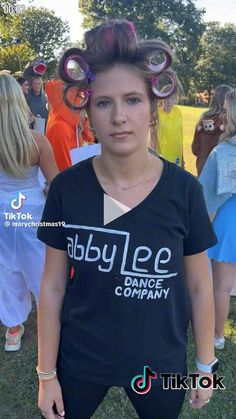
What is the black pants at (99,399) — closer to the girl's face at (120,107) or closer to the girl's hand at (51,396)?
the girl's hand at (51,396)

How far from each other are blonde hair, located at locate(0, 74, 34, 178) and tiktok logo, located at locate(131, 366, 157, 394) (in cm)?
161

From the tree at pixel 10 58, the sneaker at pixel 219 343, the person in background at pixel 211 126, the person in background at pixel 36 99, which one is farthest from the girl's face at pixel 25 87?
the tree at pixel 10 58

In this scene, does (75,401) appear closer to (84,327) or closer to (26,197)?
(84,327)

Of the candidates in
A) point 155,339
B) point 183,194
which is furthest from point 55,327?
point 183,194

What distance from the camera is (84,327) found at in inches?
51.9

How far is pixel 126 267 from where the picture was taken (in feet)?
4.04

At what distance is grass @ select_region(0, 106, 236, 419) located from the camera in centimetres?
232

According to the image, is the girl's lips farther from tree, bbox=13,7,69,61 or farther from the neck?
tree, bbox=13,7,69,61

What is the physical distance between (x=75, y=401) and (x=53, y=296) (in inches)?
15.6

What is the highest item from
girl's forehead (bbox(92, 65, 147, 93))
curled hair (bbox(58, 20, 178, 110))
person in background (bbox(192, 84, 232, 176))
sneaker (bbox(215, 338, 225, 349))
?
curled hair (bbox(58, 20, 178, 110))

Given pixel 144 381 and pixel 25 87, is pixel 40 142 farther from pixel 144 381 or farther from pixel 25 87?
pixel 25 87

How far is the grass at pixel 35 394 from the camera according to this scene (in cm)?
232

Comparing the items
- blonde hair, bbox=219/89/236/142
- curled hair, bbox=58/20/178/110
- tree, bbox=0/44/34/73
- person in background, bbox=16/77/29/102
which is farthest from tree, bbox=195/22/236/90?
curled hair, bbox=58/20/178/110

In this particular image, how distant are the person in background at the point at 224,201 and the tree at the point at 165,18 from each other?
37.4m
